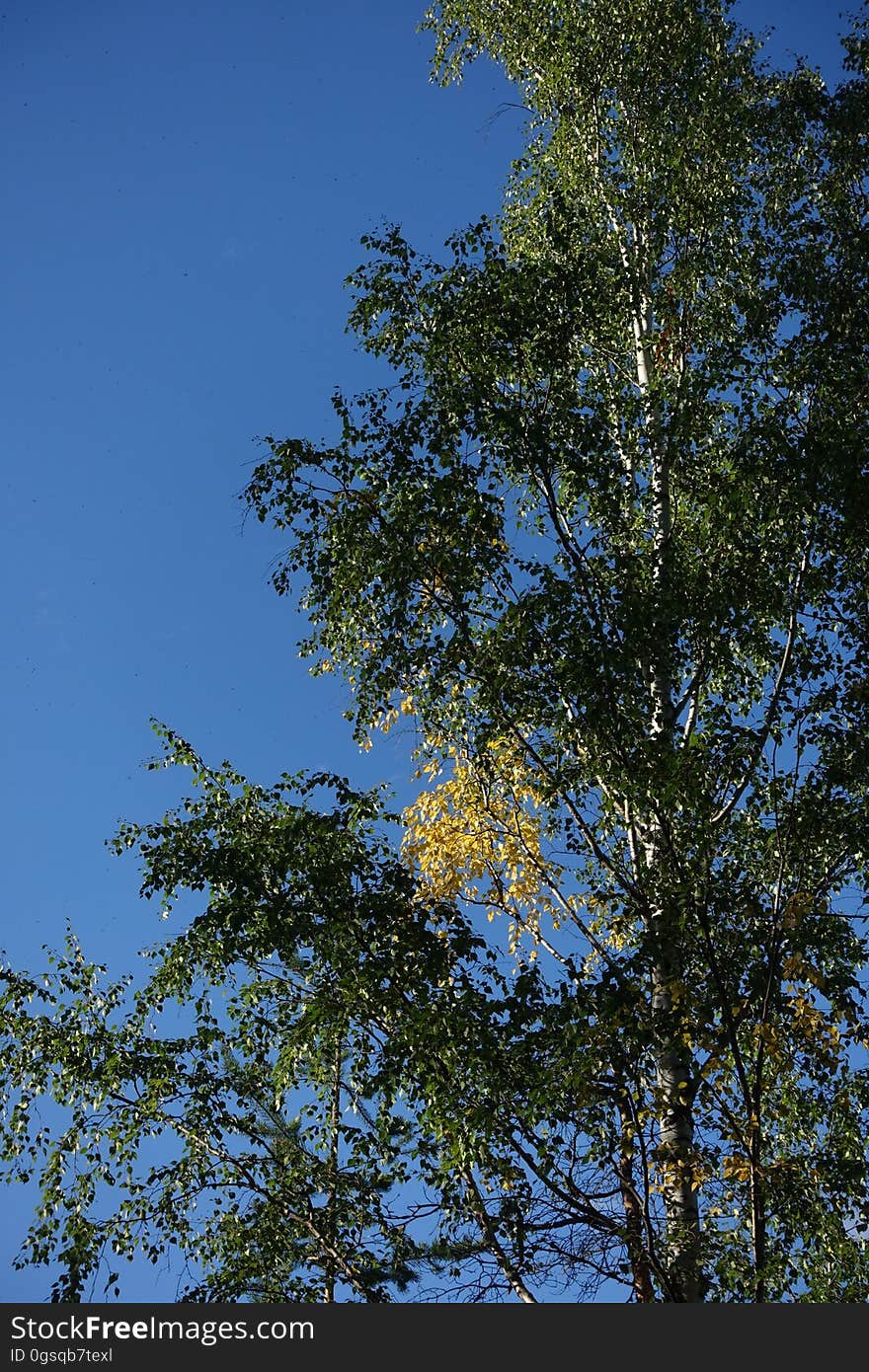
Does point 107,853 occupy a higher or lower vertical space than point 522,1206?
higher

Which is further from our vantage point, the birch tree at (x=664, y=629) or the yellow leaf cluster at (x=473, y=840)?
the yellow leaf cluster at (x=473, y=840)

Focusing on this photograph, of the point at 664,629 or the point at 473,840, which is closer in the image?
the point at 664,629

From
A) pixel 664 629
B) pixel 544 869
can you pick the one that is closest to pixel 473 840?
pixel 544 869

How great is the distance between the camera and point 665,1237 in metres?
6.00

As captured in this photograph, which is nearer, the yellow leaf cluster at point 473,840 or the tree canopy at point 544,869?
the tree canopy at point 544,869

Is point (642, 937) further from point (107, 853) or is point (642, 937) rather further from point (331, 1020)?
point (107, 853)

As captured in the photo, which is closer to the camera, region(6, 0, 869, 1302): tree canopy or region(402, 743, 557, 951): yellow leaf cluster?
region(6, 0, 869, 1302): tree canopy

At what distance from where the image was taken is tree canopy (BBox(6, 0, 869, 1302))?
590 centimetres

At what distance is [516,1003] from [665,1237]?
1.44 m

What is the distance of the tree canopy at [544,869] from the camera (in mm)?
5898

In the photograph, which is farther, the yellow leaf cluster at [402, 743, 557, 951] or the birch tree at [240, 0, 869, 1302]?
the yellow leaf cluster at [402, 743, 557, 951]

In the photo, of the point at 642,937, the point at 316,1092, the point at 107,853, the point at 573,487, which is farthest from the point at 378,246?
the point at 316,1092

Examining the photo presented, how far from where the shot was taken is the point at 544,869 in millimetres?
8125

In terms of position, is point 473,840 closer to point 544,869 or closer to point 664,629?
point 544,869
